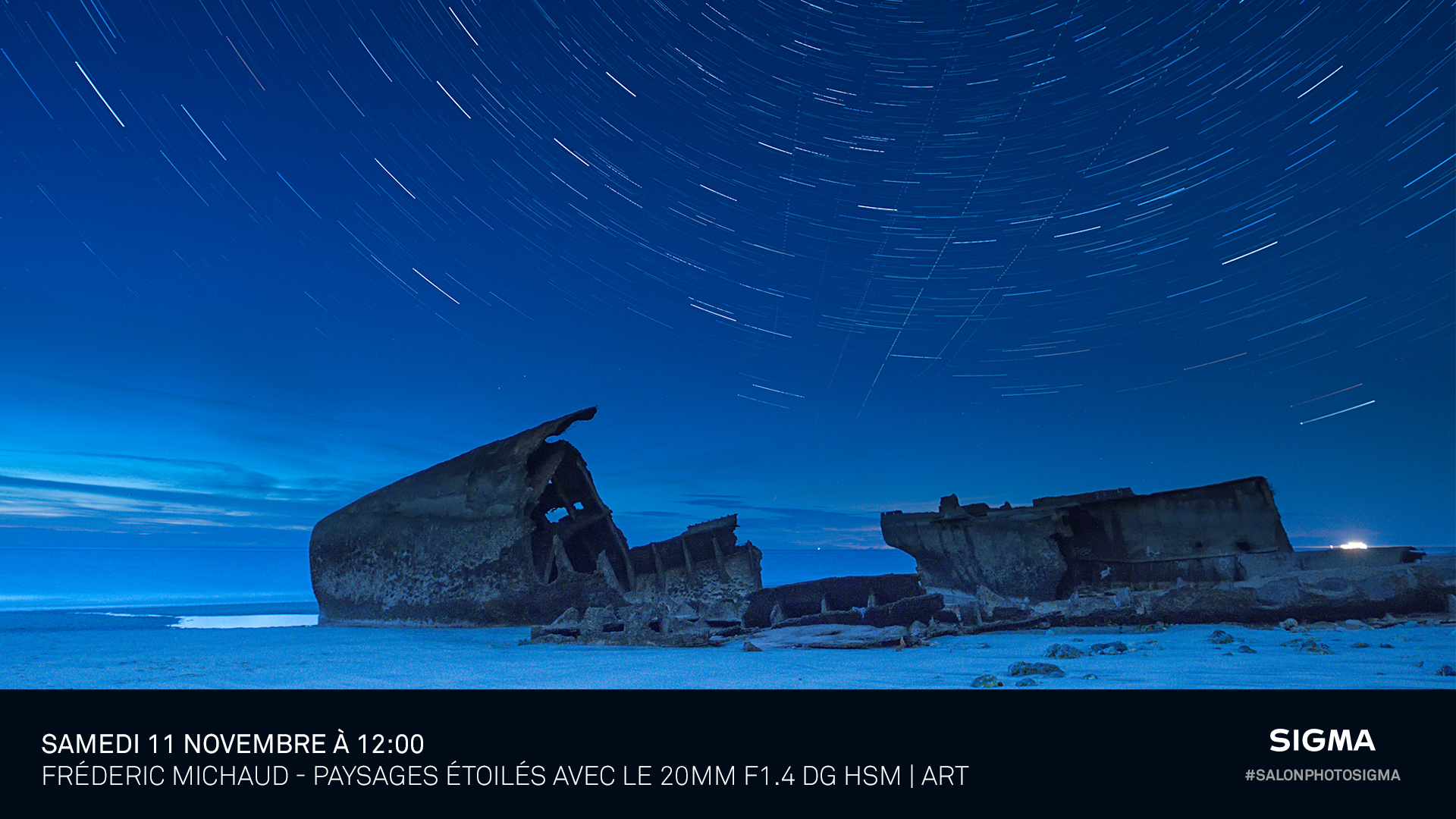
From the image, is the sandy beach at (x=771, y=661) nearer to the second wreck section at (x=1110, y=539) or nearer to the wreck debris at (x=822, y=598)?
the wreck debris at (x=822, y=598)

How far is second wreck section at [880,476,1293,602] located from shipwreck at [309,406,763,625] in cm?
394

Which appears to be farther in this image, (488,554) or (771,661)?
(488,554)

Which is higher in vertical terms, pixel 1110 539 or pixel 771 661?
pixel 1110 539

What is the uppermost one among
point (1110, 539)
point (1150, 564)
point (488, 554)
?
point (488, 554)

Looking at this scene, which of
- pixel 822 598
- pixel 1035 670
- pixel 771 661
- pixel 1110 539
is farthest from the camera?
pixel 1110 539

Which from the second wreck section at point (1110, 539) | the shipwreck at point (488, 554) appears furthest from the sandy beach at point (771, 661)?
the second wreck section at point (1110, 539)

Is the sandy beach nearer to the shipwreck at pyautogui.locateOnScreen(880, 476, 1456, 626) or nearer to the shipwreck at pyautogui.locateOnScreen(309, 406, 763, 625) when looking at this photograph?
the shipwreck at pyautogui.locateOnScreen(880, 476, 1456, 626)

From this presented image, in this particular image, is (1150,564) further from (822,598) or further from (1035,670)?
(1035,670)

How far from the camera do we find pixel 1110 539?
35.6 feet

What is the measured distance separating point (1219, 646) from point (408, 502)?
34.6 ft

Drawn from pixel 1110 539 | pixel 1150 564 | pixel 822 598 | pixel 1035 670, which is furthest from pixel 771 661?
pixel 1110 539

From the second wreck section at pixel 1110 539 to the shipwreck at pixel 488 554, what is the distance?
3.94 metres

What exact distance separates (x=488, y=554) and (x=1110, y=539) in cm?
959
